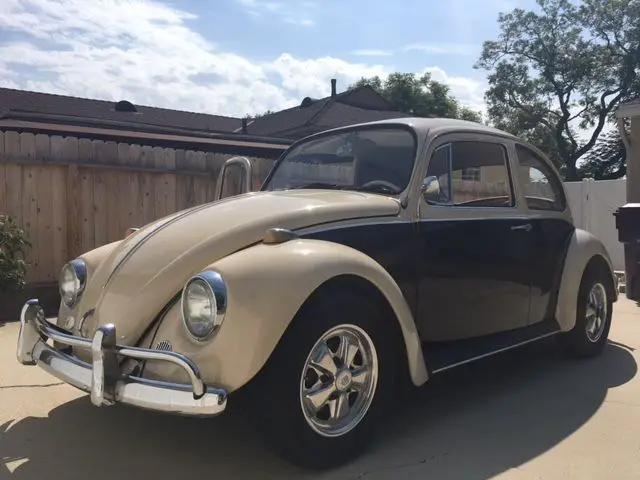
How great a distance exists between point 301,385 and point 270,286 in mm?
485

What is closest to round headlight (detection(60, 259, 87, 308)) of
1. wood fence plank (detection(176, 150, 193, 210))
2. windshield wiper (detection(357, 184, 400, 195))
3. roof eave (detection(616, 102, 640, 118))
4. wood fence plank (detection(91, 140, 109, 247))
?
windshield wiper (detection(357, 184, 400, 195))

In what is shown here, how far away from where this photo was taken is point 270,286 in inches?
108

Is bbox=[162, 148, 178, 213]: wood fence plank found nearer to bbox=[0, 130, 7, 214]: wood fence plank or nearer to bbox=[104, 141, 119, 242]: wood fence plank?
bbox=[104, 141, 119, 242]: wood fence plank

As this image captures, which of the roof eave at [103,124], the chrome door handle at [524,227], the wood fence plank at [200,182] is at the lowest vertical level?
the chrome door handle at [524,227]

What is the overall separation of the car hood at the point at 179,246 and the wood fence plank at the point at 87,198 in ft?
12.1

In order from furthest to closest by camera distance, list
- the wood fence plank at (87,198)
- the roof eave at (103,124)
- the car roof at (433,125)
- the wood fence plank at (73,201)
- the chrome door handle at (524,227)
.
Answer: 1. the roof eave at (103,124)
2. the wood fence plank at (87,198)
3. the wood fence plank at (73,201)
4. the chrome door handle at (524,227)
5. the car roof at (433,125)

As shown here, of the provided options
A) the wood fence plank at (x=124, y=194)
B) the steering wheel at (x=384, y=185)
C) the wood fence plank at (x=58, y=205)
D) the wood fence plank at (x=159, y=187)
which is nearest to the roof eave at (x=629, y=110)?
the wood fence plank at (x=159, y=187)

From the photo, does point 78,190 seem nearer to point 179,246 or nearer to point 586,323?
point 179,246

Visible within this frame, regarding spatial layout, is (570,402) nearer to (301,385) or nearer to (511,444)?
(511,444)

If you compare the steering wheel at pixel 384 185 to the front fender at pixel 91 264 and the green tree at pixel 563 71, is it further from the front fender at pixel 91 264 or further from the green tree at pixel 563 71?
the green tree at pixel 563 71

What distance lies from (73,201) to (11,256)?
1059 mm

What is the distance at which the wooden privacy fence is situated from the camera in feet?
21.8

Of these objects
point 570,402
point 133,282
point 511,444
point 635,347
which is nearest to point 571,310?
point 570,402

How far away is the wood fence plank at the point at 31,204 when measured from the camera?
21.9 feet
